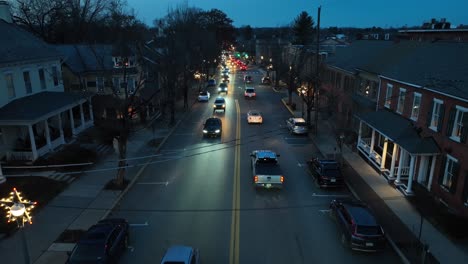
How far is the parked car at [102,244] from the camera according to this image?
500 inches

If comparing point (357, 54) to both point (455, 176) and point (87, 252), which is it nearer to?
point (455, 176)

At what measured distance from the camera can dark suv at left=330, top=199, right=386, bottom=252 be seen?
1411 cm

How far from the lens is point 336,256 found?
566 inches

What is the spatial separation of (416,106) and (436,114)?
2.27 m

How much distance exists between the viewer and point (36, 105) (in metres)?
25.2

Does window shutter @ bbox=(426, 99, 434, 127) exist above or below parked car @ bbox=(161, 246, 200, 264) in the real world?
above

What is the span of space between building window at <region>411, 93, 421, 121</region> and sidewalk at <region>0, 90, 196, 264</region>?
18438 mm

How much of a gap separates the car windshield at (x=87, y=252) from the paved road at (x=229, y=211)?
1.67m

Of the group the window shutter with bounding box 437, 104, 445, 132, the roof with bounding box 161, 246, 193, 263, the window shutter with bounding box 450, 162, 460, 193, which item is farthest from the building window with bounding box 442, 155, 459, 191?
the roof with bounding box 161, 246, 193, 263

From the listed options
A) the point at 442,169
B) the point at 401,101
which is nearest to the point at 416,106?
the point at 401,101

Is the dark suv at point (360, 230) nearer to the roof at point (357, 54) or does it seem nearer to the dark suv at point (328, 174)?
the dark suv at point (328, 174)

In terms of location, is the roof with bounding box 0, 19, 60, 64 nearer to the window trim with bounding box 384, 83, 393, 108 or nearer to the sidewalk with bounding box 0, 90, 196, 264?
the sidewalk with bounding box 0, 90, 196, 264

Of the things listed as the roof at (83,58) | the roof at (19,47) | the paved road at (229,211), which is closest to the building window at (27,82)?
the roof at (19,47)

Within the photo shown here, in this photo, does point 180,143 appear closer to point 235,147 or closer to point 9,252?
point 235,147
